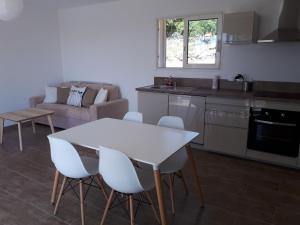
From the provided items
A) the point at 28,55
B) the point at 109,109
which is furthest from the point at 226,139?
the point at 28,55

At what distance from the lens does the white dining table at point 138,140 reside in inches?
66.2

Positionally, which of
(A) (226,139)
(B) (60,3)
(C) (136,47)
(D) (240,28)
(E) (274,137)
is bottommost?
(A) (226,139)

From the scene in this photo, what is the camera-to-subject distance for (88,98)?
4652 millimetres

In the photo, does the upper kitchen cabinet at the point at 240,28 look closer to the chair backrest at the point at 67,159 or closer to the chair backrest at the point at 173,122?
the chair backrest at the point at 173,122

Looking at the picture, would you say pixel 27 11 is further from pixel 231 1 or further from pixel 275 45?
pixel 275 45

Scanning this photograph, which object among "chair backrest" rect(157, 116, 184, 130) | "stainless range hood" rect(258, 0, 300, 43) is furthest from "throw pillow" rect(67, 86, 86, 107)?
"stainless range hood" rect(258, 0, 300, 43)

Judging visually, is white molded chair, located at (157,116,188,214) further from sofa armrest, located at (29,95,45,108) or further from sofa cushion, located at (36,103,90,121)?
sofa armrest, located at (29,95,45,108)

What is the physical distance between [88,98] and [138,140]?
9.42ft

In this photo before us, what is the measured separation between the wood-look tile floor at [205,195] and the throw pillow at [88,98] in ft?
4.80

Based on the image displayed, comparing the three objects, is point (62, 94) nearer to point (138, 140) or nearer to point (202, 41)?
point (202, 41)

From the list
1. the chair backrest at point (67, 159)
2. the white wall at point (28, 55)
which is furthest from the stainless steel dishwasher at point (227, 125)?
the white wall at point (28, 55)

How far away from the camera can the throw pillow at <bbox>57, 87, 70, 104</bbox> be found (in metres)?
4.92

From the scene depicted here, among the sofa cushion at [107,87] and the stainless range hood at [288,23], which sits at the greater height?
the stainless range hood at [288,23]

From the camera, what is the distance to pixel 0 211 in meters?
2.28
